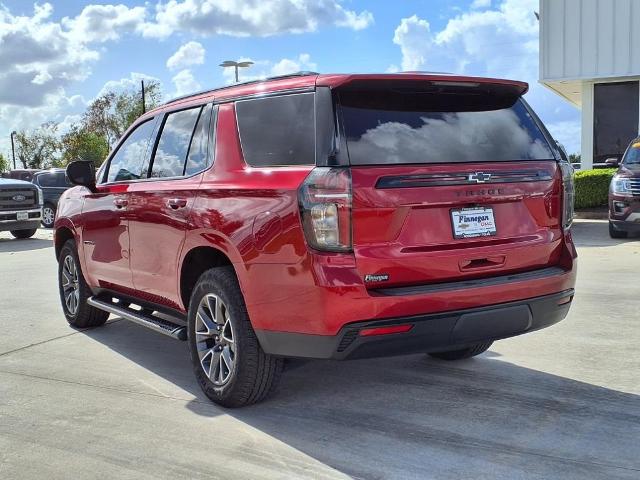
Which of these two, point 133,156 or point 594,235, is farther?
point 594,235

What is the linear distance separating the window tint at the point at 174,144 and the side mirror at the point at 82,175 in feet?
3.52

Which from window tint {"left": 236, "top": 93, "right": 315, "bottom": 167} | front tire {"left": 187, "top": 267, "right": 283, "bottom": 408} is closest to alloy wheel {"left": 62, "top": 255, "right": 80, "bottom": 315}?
front tire {"left": 187, "top": 267, "right": 283, "bottom": 408}

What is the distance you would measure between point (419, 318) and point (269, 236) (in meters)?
0.89

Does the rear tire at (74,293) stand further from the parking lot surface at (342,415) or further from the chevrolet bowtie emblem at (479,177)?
the chevrolet bowtie emblem at (479,177)

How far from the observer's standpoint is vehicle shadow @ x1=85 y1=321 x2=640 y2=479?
11.3ft

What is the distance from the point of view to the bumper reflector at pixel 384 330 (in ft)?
11.8

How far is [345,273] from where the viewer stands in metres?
3.57

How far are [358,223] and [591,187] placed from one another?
15275mm

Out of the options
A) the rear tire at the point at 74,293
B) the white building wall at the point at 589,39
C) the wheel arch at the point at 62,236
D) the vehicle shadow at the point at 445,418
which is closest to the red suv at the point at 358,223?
the vehicle shadow at the point at 445,418

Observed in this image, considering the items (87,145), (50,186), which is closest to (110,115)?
(87,145)

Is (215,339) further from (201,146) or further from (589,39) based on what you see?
(589,39)

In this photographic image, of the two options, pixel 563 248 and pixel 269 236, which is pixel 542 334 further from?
pixel 269 236

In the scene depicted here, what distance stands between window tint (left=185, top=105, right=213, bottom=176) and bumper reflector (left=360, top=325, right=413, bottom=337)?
62.9 inches

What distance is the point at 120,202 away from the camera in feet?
18.0
